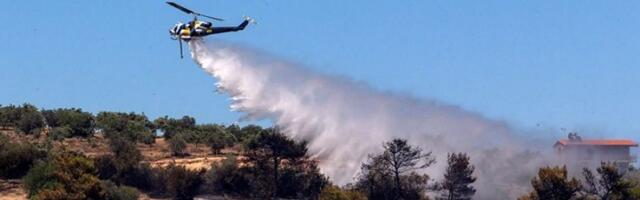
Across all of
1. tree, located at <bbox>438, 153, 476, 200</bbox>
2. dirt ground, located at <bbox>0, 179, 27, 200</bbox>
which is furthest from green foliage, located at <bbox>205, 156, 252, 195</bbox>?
tree, located at <bbox>438, 153, 476, 200</bbox>

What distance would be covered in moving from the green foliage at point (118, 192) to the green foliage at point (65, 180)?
3.60ft

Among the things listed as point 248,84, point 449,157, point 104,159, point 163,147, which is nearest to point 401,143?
point 449,157

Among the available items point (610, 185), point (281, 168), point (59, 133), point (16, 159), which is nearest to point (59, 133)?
point (59, 133)

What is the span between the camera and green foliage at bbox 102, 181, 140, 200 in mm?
93250

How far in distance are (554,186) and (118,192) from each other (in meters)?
35.3

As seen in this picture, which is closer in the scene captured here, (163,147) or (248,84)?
(248,84)

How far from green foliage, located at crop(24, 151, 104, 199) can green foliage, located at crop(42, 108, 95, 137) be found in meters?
37.9

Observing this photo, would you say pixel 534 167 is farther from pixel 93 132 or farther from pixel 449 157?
pixel 93 132

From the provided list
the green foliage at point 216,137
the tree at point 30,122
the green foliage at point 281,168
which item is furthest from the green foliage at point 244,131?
the green foliage at point 281,168

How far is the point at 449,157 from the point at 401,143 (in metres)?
4.80

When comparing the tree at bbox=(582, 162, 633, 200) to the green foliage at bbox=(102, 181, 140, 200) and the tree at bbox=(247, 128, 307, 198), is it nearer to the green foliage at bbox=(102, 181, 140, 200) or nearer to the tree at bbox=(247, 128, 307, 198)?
the tree at bbox=(247, 128, 307, 198)

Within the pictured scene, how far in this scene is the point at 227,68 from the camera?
351ft

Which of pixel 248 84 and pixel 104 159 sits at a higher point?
pixel 248 84

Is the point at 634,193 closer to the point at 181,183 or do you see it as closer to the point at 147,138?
the point at 181,183
